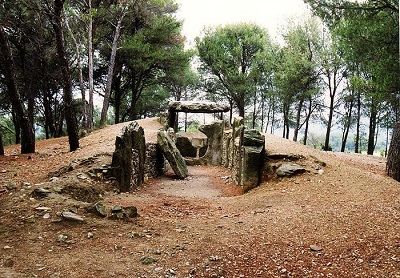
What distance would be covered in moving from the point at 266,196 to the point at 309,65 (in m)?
18.8

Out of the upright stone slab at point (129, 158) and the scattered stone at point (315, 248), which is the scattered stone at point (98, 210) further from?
the scattered stone at point (315, 248)

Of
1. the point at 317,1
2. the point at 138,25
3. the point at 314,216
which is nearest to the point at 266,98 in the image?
the point at 138,25

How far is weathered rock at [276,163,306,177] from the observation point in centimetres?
825

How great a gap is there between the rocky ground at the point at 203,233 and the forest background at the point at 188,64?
4562 mm

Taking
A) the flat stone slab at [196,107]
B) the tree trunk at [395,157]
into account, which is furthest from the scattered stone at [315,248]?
the flat stone slab at [196,107]

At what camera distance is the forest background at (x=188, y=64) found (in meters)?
10.5

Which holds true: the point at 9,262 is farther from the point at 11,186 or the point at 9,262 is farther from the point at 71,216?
the point at 11,186

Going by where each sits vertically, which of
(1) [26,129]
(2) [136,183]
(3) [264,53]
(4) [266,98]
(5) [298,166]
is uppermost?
(3) [264,53]

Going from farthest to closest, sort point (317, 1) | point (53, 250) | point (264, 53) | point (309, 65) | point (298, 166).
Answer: point (264, 53), point (309, 65), point (317, 1), point (298, 166), point (53, 250)

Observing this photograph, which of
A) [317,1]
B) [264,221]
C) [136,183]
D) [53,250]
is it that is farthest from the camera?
[317,1]

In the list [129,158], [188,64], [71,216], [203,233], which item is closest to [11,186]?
[71,216]

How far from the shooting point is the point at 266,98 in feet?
108

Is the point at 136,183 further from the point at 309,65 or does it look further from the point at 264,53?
the point at 264,53

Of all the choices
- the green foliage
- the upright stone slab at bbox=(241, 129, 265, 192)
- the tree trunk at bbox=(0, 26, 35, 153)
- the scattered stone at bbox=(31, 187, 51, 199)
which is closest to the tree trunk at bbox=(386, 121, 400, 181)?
the upright stone slab at bbox=(241, 129, 265, 192)
